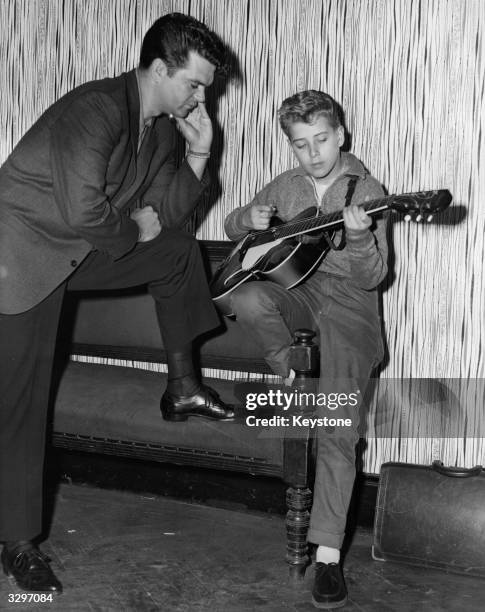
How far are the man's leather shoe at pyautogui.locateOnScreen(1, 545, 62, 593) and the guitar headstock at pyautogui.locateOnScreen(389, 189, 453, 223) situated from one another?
1571mm

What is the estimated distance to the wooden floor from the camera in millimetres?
2643

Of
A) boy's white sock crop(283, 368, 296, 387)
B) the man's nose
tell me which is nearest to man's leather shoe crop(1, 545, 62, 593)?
boy's white sock crop(283, 368, 296, 387)

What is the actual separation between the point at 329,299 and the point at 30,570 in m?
1.37

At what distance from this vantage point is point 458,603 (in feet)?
8.83

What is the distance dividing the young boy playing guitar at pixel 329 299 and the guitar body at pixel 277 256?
0.05 meters

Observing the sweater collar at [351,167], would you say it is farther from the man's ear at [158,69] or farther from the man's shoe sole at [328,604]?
the man's shoe sole at [328,604]

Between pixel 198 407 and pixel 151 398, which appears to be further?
pixel 151 398

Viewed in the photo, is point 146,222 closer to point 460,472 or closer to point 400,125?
point 400,125

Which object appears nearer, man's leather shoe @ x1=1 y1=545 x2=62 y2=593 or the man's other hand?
man's leather shoe @ x1=1 y1=545 x2=62 y2=593

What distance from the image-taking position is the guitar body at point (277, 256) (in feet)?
9.64

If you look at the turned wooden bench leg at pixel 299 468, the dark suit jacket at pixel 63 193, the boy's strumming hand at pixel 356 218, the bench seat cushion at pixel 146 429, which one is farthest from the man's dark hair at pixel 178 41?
the bench seat cushion at pixel 146 429

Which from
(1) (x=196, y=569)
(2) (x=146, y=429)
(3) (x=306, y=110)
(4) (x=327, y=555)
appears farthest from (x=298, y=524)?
(3) (x=306, y=110)

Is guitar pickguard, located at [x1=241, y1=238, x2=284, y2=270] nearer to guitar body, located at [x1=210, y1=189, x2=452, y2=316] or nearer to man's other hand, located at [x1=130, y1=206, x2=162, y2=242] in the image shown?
guitar body, located at [x1=210, y1=189, x2=452, y2=316]

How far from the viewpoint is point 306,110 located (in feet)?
9.73
